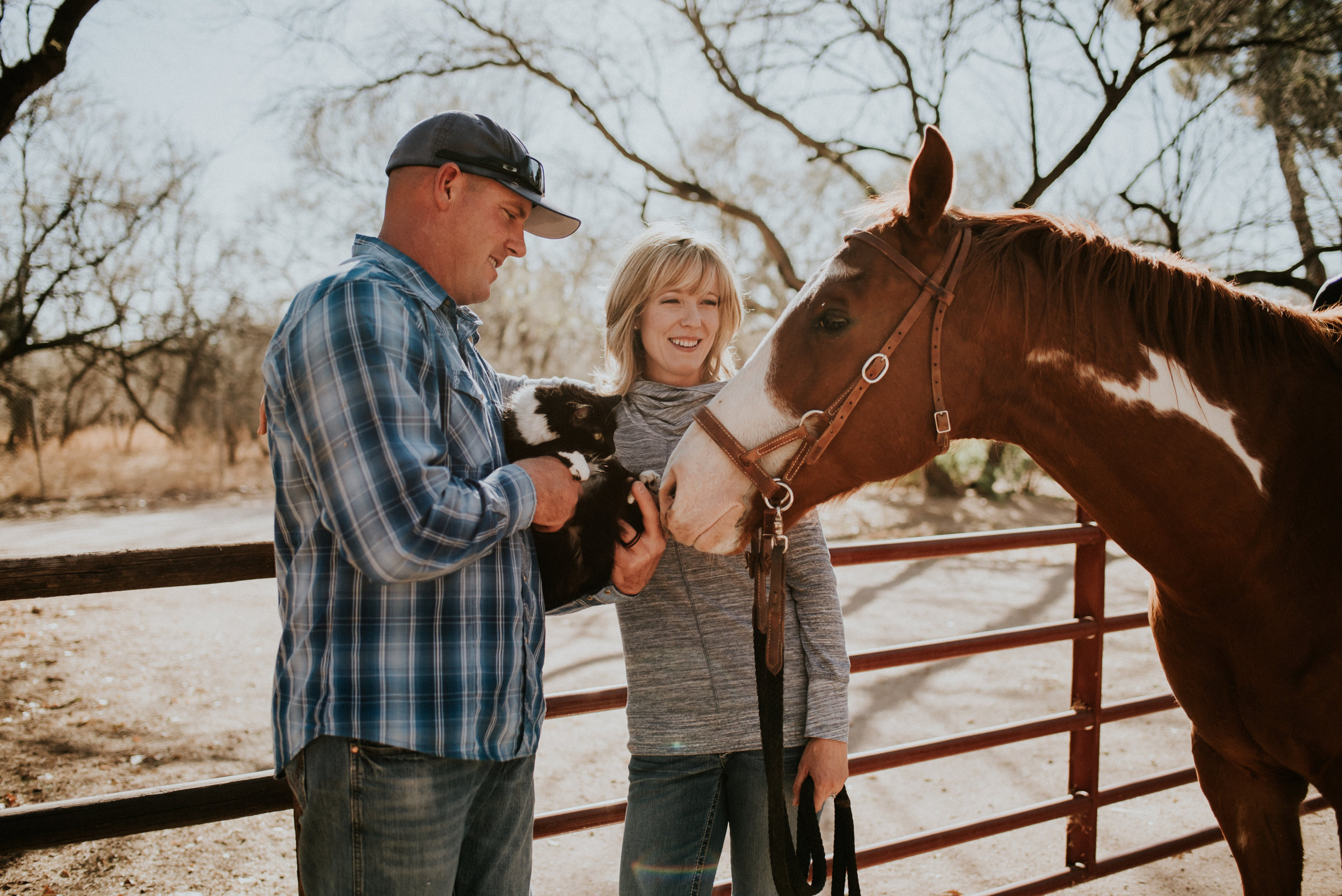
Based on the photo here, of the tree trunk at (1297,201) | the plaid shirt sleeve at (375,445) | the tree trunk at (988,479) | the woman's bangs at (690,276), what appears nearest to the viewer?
the plaid shirt sleeve at (375,445)

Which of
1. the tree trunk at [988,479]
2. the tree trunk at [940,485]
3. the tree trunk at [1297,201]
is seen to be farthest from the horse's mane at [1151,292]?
the tree trunk at [988,479]

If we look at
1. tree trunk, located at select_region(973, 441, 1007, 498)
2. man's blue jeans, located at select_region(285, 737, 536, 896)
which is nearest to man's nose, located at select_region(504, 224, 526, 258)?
man's blue jeans, located at select_region(285, 737, 536, 896)

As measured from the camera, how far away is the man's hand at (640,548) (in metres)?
1.73

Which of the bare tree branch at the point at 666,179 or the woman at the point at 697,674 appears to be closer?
the woman at the point at 697,674

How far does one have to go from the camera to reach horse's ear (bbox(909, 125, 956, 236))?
1.58 meters

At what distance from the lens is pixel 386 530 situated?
1.19 metres

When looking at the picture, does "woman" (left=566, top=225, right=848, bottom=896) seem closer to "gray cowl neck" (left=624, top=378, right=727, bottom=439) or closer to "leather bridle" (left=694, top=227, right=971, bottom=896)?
"gray cowl neck" (left=624, top=378, right=727, bottom=439)

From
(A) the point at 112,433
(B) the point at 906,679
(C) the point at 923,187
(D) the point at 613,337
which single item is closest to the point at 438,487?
(D) the point at 613,337

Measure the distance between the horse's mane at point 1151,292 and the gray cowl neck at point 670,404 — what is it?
2.04 feet

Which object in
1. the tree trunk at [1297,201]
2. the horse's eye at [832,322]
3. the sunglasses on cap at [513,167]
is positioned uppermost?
the tree trunk at [1297,201]

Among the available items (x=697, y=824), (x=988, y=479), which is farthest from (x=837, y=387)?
(x=988, y=479)

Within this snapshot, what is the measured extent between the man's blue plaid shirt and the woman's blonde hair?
745mm

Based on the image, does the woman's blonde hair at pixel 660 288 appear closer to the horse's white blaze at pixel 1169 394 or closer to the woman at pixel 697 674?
the woman at pixel 697 674

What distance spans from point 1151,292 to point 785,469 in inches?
35.6
